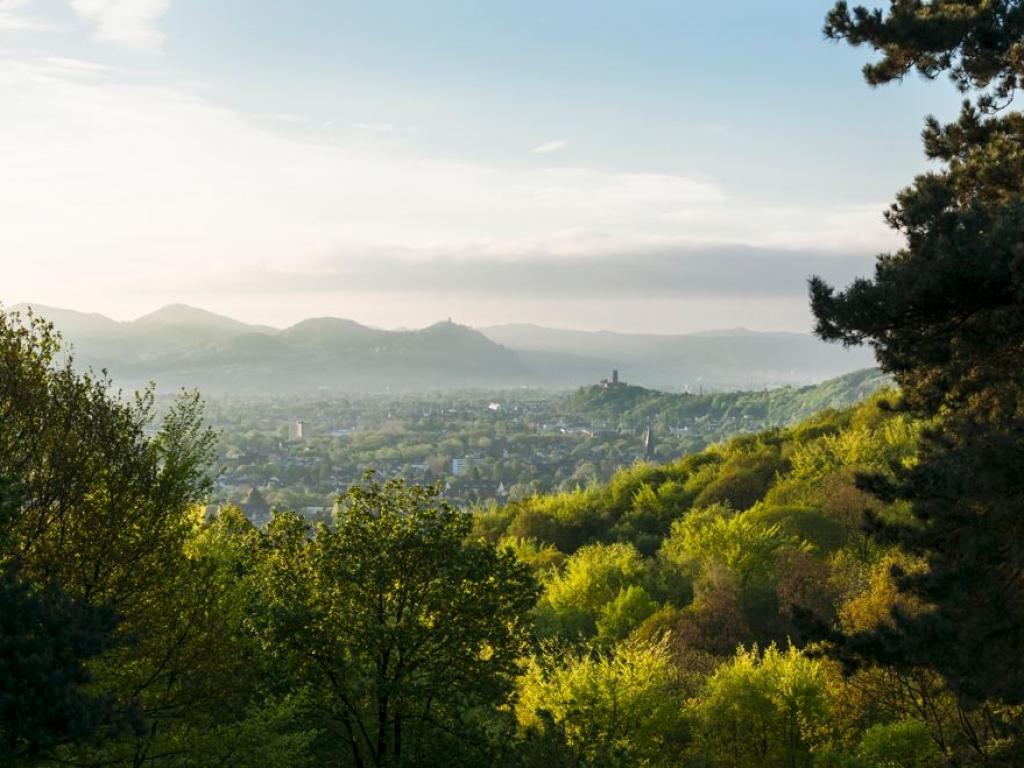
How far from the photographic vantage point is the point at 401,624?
57.9ft

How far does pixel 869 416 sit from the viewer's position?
261 ft

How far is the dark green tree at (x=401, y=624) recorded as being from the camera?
17.6m

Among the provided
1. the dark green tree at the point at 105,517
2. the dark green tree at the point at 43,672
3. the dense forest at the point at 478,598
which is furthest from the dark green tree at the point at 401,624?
the dark green tree at the point at 43,672

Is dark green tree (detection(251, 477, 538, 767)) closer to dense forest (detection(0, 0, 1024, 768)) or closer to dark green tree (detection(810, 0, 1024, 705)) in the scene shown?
dense forest (detection(0, 0, 1024, 768))

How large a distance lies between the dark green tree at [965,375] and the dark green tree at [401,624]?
7364 millimetres

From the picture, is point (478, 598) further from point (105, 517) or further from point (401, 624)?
point (105, 517)

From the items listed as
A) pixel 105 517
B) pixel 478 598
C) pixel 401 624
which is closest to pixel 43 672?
pixel 105 517

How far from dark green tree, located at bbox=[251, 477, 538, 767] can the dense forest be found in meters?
0.07

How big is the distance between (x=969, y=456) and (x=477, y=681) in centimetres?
1045

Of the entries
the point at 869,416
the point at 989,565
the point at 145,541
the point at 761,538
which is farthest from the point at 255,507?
the point at 989,565

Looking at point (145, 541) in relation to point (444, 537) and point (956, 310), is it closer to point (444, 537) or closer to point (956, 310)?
point (444, 537)

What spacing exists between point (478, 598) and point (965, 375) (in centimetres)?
1081

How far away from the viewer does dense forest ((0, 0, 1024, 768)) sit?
1295 cm

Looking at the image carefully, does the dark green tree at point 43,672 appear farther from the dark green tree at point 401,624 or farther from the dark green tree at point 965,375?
the dark green tree at point 965,375
